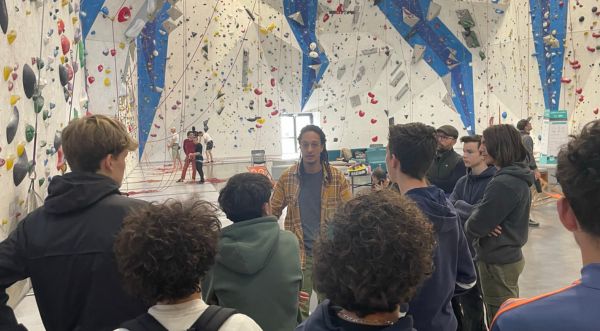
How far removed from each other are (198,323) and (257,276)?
0.54m

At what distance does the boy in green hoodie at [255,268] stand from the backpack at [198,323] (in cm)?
48

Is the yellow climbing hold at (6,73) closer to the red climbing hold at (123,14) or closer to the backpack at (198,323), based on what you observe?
the backpack at (198,323)

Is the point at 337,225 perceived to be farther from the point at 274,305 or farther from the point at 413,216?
the point at 274,305

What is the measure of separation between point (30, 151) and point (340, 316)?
1.98 m

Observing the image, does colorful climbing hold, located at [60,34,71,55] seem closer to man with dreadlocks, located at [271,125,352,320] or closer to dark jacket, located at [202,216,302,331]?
man with dreadlocks, located at [271,125,352,320]

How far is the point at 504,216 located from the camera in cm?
229

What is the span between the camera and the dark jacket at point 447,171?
3576mm

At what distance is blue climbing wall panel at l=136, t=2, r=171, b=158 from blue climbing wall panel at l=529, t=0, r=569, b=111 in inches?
287

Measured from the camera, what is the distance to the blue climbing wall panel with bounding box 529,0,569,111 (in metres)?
9.66

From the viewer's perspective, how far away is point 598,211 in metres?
0.80

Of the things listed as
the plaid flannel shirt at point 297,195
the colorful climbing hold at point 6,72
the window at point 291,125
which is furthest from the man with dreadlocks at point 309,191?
the window at point 291,125

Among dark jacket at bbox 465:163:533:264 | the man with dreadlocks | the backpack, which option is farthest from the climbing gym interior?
the backpack

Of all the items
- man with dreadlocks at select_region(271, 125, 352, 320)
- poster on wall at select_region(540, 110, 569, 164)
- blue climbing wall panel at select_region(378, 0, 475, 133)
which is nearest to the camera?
man with dreadlocks at select_region(271, 125, 352, 320)

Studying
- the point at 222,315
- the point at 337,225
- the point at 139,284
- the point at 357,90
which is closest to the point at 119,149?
the point at 139,284
